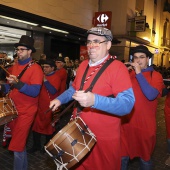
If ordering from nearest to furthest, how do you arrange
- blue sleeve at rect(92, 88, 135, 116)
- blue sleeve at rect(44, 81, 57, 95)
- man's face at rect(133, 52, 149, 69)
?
1. blue sleeve at rect(92, 88, 135, 116)
2. man's face at rect(133, 52, 149, 69)
3. blue sleeve at rect(44, 81, 57, 95)

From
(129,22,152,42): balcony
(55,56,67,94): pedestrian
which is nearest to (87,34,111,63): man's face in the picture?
(55,56,67,94): pedestrian

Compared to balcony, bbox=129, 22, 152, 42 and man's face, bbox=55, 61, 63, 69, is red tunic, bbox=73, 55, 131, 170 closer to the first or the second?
man's face, bbox=55, 61, 63, 69

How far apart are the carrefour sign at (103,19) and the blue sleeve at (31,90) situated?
40.6 feet

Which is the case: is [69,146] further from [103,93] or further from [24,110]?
[24,110]

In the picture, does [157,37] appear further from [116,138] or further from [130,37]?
[116,138]

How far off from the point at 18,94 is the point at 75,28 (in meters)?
10.6

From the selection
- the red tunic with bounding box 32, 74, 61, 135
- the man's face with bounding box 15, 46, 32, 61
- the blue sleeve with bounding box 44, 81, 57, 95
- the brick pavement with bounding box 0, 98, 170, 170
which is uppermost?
the man's face with bounding box 15, 46, 32, 61

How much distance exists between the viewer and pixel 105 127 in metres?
2.59

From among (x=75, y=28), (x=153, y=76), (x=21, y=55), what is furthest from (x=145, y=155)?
(x=75, y=28)

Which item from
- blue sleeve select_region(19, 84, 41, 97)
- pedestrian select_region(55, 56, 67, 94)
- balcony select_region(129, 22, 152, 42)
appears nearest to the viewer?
blue sleeve select_region(19, 84, 41, 97)

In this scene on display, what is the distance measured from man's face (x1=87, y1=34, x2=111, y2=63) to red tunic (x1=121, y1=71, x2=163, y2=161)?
4.25 ft

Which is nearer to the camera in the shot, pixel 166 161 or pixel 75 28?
pixel 166 161

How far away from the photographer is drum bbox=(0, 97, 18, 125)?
3302mm

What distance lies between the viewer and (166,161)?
5.28 metres
